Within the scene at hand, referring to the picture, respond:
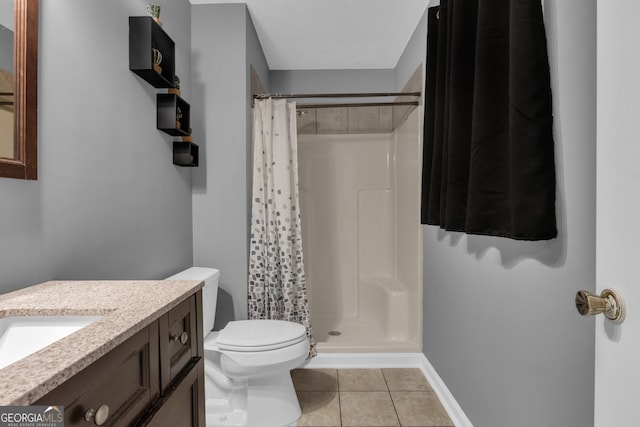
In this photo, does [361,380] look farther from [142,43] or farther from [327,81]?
[327,81]

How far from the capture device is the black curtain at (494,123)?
98cm

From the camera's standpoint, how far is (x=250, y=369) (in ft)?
5.43

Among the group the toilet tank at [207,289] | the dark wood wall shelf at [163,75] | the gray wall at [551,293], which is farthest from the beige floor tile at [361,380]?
the dark wood wall shelf at [163,75]

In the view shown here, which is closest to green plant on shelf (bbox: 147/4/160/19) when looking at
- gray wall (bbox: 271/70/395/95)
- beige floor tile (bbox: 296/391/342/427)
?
gray wall (bbox: 271/70/395/95)

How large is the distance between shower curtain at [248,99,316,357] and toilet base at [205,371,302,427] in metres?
0.56

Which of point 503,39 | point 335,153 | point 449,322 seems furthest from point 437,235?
point 335,153

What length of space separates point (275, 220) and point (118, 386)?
69.7 inches

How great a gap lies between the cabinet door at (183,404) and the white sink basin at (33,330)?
0.24 metres

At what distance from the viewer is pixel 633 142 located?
21.5 inches

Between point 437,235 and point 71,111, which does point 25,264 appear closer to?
point 71,111

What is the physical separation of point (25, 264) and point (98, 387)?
0.63 meters

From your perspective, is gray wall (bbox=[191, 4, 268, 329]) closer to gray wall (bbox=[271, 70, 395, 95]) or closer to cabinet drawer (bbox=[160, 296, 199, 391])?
gray wall (bbox=[271, 70, 395, 95])

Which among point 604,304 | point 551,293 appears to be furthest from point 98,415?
point 551,293

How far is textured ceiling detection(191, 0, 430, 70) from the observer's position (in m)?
2.24
